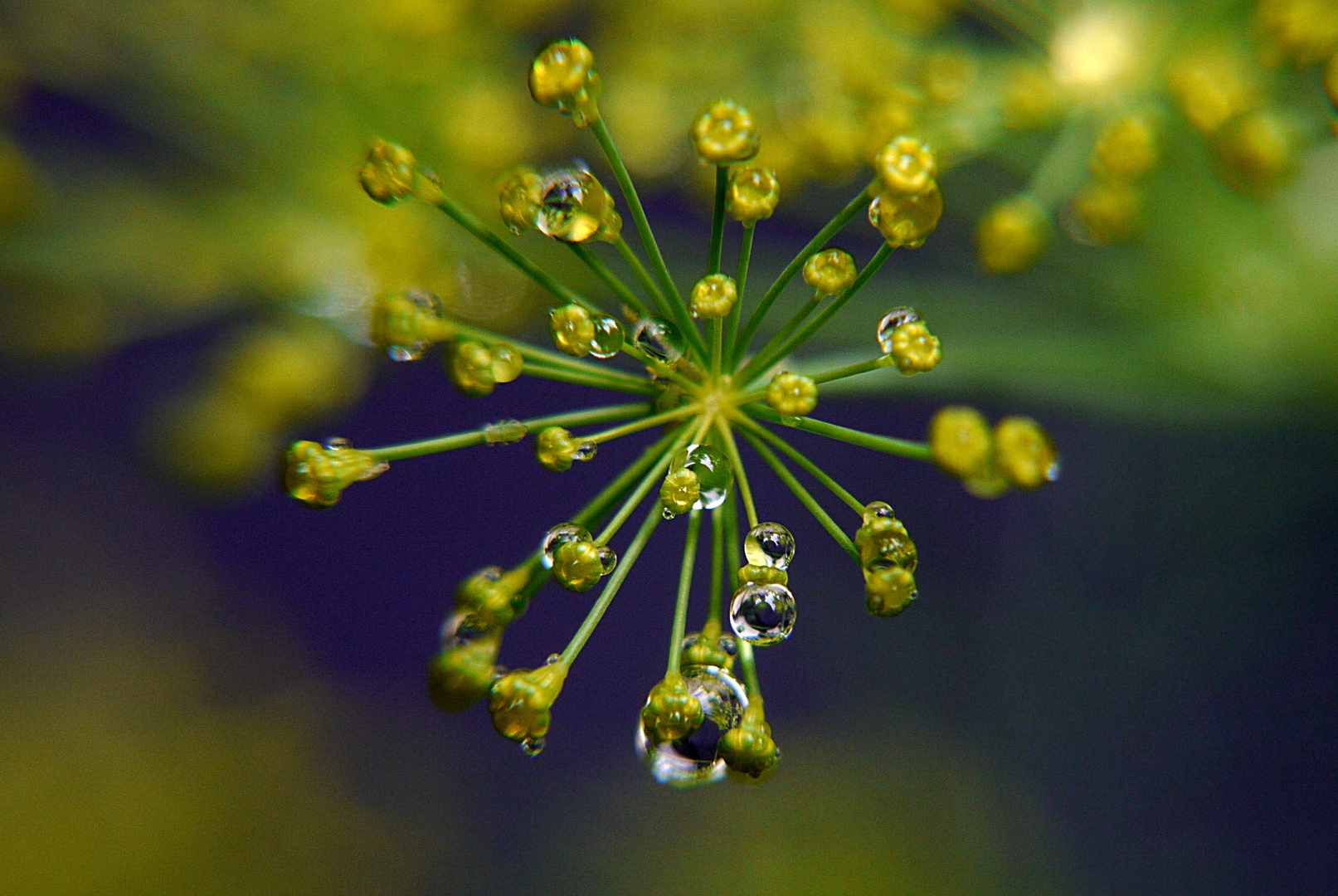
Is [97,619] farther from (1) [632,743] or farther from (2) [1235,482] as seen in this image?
(2) [1235,482]

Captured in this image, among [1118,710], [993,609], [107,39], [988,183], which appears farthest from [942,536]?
[107,39]

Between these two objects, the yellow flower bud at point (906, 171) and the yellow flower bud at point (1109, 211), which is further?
the yellow flower bud at point (1109, 211)

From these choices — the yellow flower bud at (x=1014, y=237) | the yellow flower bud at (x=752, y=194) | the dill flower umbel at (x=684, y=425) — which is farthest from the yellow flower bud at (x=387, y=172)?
the yellow flower bud at (x=1014, y=237)

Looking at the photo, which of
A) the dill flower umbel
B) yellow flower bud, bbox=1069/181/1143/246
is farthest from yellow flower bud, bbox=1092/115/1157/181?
the dill flower umbel

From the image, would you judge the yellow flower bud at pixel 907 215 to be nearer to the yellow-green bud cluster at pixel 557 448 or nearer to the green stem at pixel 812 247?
the green stem at pixel 812 247

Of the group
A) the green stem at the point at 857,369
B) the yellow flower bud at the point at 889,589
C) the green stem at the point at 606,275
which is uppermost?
the green stem at the point at 606,275

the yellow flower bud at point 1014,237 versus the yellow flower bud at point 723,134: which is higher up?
the yellow flower bud at point 1014,237
